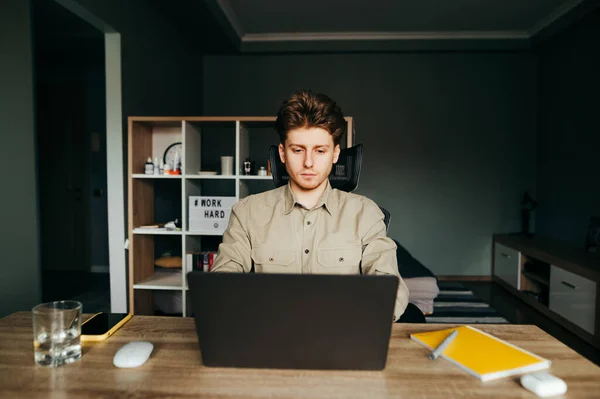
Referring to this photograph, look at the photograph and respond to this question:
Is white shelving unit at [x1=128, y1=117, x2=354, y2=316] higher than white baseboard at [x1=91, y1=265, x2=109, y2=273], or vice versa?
white shelving unit at [x1=128, y1=117, x2=354, y2=316]

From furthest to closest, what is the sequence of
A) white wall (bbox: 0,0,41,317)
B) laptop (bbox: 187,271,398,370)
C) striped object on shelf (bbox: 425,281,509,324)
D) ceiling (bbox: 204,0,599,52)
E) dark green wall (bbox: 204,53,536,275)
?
1. dark green wall (bbox: 204,53,536,275)
2. ceiling (bbox: 204,0,599,52)
3. striped object on shelf (bbox: 425,281,509,324)
4. white wall (bbox: 0,0,41,317)
5. laptop (bbox: 187,271,398,370)

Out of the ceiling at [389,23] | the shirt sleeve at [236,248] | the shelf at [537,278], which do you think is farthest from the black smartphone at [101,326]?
the shelf at [537,278]

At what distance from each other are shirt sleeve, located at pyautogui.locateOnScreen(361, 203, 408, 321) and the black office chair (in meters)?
0.20

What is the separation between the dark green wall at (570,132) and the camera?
150 inches

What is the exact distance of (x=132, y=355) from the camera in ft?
3.03

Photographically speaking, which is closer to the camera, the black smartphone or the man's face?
the black smartphone

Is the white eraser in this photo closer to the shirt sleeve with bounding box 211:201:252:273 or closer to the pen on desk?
the pen on desk

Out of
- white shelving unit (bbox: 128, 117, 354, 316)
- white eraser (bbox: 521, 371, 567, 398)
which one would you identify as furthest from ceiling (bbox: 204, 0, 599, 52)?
white eraser (bbox: 521, 371, 567, 398)

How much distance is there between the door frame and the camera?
291 centimetres

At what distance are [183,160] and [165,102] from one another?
49.8 inches

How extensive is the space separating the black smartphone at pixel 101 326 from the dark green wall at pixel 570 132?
13.2 feet

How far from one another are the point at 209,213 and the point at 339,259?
1622mm

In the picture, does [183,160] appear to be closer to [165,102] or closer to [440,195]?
[165,102]

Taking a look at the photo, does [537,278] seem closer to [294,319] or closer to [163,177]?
[163,177]
